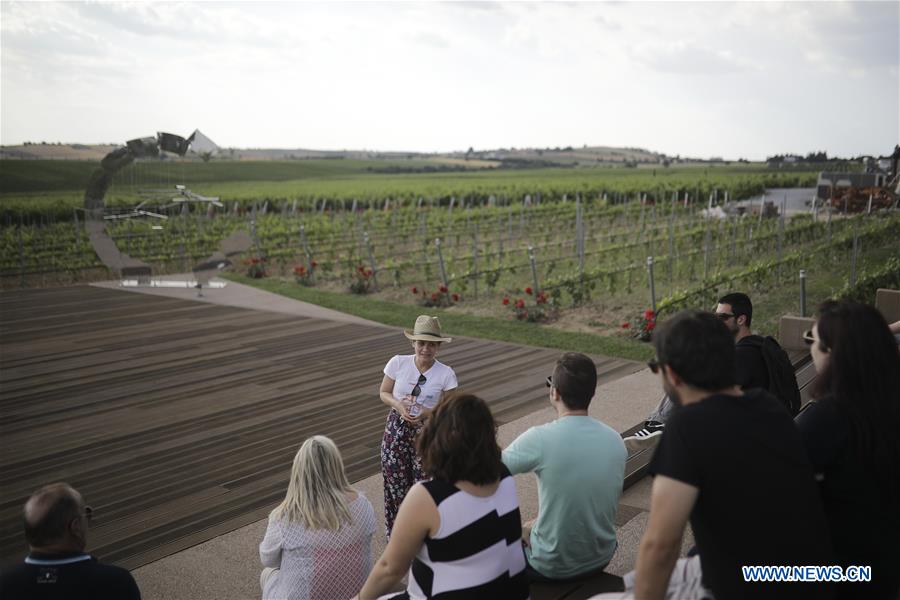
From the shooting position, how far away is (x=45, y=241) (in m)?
20.0

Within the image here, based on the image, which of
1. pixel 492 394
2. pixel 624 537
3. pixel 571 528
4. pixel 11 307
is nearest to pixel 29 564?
pixel 571 528

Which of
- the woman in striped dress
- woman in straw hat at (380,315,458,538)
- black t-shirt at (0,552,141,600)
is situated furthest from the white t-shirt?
black t-shirt at (0,552,141,600)

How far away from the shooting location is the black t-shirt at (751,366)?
354cm

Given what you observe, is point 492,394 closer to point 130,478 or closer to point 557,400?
point 130,478

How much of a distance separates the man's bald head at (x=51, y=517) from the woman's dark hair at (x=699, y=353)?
67.9 inches

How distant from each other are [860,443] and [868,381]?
0.17 meters

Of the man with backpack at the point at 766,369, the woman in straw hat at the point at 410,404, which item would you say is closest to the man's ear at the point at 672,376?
the man with backpack at the point at 766,369

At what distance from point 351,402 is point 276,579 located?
13.5 feet

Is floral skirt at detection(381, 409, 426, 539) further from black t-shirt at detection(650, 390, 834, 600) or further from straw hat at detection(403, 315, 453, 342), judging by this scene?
black t-shirt at detection(650, 390, 834, 600)

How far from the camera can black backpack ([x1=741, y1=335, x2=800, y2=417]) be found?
3.58 m

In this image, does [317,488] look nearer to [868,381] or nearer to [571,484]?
[571,484]

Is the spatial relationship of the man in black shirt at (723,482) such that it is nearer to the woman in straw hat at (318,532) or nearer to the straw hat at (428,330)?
the woman in straw hat at (318,532)

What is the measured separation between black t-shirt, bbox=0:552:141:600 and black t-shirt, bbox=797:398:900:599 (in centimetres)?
203

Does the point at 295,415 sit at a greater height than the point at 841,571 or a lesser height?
lesser
